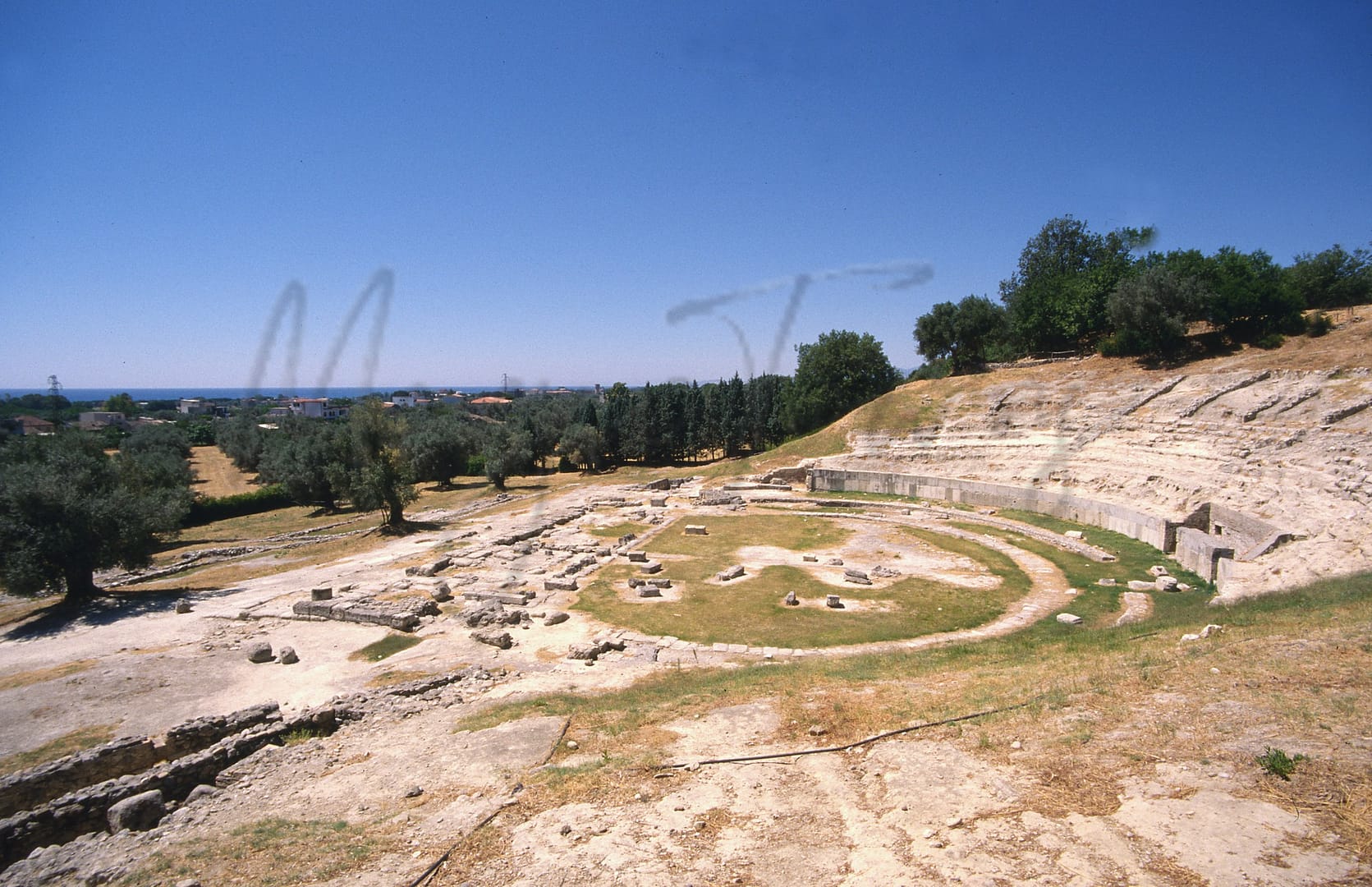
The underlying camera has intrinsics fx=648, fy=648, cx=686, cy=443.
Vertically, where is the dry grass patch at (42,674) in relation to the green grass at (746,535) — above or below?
below

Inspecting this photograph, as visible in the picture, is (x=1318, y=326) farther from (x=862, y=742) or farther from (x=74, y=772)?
(x=74, y=772)

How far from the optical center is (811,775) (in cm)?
797

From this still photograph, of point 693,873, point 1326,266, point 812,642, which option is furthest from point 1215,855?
point 1326,266

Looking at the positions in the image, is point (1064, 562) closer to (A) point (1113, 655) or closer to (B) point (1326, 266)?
(A) point (1113, 655)

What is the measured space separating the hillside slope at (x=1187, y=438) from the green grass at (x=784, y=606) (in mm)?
6148

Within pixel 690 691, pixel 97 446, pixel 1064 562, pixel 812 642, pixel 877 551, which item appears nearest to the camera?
pixel 690 691

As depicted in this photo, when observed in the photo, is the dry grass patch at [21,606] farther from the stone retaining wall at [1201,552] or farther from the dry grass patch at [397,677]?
the stone retaining wall at [1201,552]

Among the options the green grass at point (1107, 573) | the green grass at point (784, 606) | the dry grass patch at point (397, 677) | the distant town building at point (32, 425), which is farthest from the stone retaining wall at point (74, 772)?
the distant town building at point (32, 425)

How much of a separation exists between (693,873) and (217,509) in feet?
160

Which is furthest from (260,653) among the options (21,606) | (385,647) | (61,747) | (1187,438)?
(1187,438)

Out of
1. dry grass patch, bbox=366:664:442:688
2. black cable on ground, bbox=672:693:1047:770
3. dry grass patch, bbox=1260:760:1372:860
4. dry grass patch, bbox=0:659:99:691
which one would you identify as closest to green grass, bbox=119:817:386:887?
black cable on ground, bbox=672:693:1047:770

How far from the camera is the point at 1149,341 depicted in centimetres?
3847

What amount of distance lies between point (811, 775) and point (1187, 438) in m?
28.8

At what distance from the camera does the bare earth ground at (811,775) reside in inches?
237
